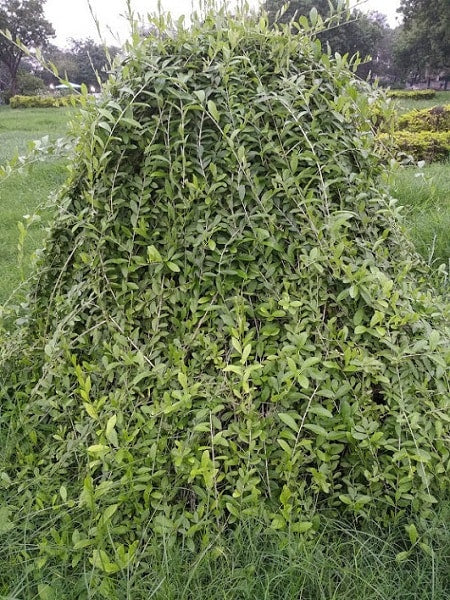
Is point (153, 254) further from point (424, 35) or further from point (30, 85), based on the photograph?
point (30, 85)

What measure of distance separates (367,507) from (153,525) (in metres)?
0.73

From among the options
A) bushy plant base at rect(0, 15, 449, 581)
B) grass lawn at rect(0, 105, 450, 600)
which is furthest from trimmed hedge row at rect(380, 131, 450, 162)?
grass lawn at rect(0, 105, 450, 600)

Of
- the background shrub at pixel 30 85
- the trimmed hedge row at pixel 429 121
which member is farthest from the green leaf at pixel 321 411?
the background shrub at pixel 30 85

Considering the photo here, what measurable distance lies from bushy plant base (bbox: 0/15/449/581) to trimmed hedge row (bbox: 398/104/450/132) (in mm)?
8224

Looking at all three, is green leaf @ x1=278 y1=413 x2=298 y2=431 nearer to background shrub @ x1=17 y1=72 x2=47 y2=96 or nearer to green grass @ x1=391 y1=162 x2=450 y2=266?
green grass @ x1=391 y1=162 x2=450 y2=266

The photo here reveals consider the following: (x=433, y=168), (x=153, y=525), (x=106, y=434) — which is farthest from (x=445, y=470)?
(x=433, y=168)

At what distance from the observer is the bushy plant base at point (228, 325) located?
1775 millimetres

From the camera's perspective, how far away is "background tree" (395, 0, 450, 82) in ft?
109

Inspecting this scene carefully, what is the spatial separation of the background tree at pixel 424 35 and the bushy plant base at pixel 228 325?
3596cm

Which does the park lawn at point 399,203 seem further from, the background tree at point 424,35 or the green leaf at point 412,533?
the background tree at point 424,35

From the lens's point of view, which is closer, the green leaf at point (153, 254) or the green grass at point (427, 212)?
the green leaf at point (153, 254)

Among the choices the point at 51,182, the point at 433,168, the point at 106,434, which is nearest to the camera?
the point at 106,434

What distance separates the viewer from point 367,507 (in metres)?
1.83

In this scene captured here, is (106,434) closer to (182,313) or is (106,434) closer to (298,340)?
(182,313)
